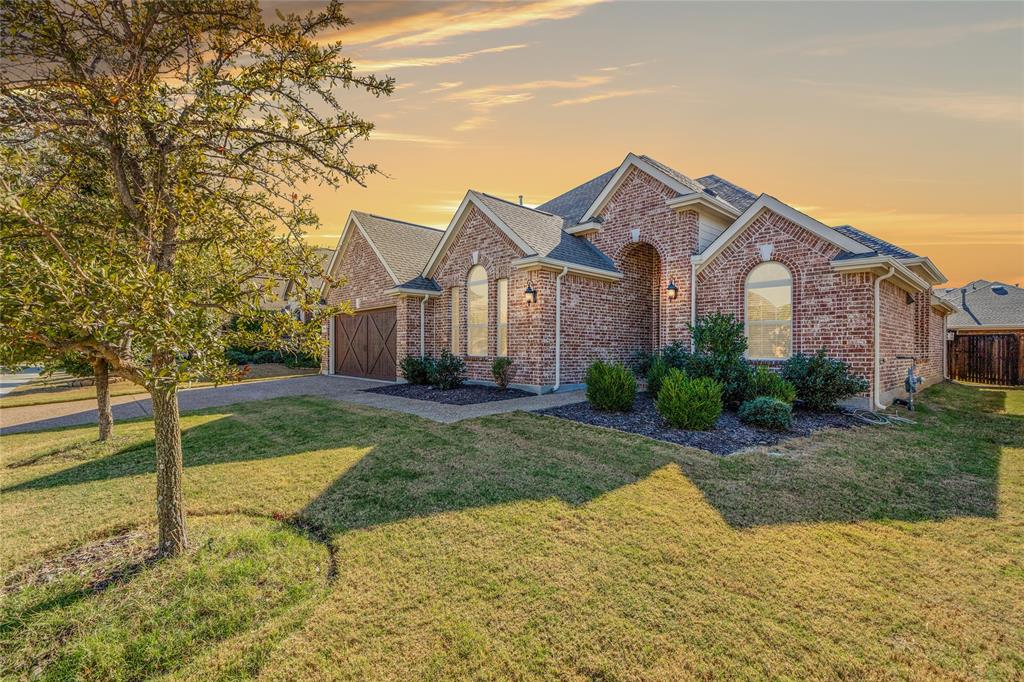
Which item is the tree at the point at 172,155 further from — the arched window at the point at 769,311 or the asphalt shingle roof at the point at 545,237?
the arched window at the point at 769,311

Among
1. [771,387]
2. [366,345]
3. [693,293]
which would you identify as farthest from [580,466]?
[366,345]

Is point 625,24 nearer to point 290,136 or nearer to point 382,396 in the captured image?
point 290,136

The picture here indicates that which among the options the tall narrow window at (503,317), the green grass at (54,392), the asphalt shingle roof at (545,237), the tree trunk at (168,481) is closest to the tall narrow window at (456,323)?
the tall narrow window at (503,317)

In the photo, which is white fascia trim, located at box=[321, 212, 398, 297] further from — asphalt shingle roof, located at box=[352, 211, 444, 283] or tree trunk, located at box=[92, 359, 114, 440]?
tree trunk, located at box=[92, 359, 114, 440]

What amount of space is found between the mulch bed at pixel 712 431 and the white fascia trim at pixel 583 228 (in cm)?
658

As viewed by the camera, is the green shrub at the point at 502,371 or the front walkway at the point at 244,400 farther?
the green shrub at the point at 502,371

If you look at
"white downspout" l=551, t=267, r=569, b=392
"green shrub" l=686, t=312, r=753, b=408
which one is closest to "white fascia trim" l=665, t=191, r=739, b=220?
"white downspout" l=551, t=267, r=569, b=392

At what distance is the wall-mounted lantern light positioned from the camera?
1177cm

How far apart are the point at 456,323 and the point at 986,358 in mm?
22119

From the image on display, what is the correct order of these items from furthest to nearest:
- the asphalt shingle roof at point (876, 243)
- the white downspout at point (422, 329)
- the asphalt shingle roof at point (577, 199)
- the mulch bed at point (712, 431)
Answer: the asphalt shingle roof at point (577, 199)
the white downspout at point (422, 329)
the asphalt shingle roof at point (876, 243)
the mulch bed at point (712, 431)

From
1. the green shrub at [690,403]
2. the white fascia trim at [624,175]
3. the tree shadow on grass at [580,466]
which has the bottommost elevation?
the tree shadow on grass at [580,466]

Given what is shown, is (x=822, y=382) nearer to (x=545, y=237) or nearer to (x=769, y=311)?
(x=769, y=311)

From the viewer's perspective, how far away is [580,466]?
233 inches

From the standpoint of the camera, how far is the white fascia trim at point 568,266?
11.6 metres
